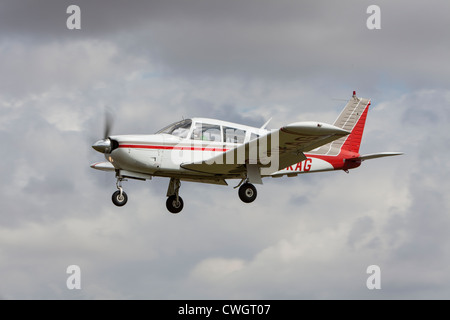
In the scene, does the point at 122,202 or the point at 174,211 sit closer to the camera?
the point at 122,202

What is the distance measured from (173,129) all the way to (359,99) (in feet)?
25.1

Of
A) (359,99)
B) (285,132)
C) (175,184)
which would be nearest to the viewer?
(285,132)

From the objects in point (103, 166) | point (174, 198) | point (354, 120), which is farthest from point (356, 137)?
point (103, 166)

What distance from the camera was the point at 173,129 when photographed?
86.7 feet

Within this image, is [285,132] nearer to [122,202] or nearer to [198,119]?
[198,119]

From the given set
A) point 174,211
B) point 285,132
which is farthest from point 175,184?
point 285,132

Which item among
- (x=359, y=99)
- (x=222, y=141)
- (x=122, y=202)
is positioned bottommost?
(x=122, y=202)

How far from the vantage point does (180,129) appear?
26.3m

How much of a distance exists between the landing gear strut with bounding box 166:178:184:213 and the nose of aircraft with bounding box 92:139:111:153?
3.20m

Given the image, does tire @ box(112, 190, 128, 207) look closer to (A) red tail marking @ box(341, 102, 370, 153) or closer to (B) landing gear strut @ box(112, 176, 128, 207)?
(B) landing gear strut @ box(112, 176, 128, 207)

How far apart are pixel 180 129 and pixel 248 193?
2974mm

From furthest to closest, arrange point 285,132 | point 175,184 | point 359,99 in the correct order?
point 359,99 → point 175,184 → point 285,132

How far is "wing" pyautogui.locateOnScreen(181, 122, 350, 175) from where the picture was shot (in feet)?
78.7

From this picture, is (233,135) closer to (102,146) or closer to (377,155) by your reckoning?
(102,146)
